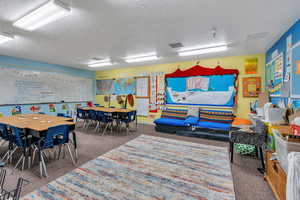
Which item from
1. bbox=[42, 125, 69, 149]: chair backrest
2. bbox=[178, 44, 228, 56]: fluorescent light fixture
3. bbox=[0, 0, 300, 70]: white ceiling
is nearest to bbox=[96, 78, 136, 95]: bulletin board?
bbox=[0, 0, 300, 70]: white ceiling

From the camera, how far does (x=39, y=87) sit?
17.2ft

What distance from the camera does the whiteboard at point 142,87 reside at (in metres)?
6.11

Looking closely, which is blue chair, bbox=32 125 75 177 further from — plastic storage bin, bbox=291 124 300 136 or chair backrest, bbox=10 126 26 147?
plastic storage bin, bbox=291 124 300 136

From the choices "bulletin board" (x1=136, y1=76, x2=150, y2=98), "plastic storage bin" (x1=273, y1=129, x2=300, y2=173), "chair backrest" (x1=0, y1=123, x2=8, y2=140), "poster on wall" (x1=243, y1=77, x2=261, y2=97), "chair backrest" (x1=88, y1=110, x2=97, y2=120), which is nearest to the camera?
"plastic storage bin" (x1=273, y1=129, x2=300, y2=173)

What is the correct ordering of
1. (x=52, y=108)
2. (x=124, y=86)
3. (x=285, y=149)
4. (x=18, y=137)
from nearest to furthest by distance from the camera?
(x=285, y=149) → (x=18, y=137) → (x=52, y=108) → (x=124, y=86)

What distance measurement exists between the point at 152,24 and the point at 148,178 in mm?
2713

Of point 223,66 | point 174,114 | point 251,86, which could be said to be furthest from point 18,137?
point 251,86

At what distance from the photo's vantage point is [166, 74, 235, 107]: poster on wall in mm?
4648

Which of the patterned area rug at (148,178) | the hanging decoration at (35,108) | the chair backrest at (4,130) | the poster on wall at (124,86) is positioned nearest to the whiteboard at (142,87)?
the poster on wall at (124,86)

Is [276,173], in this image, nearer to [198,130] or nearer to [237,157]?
[237,157]

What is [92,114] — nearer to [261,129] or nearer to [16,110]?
[16,110]

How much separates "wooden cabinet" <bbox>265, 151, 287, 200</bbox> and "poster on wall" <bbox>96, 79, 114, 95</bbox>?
21.4 ft

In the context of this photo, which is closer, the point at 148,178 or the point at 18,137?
the point at 148,178

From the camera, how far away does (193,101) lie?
517 cm
